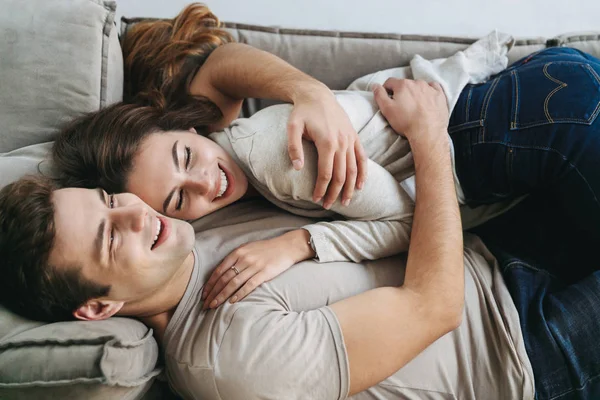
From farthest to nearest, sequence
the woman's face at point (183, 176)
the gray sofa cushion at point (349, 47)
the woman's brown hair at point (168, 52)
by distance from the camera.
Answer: the gray sofa cushion at point (349, 47)
the woman's brown hair at point (168, 52)
the woman's face at point (183, 176)

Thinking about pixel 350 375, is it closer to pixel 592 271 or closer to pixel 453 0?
pixel 592 271

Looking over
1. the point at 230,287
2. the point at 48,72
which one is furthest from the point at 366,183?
the point at 48,72

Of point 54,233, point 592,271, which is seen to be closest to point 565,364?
point 592,271

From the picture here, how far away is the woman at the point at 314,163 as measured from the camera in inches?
44.7

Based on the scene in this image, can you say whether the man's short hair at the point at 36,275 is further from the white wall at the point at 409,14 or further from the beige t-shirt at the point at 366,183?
the white wall at the point at 409,14

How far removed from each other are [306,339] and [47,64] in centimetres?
91

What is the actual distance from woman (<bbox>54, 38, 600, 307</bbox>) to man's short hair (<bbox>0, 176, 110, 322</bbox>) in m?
0.22

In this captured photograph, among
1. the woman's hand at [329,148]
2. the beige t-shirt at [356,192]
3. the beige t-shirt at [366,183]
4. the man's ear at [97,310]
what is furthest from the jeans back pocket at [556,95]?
the man's ear at [97,310]

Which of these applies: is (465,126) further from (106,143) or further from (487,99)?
(106,143)

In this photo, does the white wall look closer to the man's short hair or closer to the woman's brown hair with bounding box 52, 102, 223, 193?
the woman's brown hair with bounding box 52, 102, 223, 193

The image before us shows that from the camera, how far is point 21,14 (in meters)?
1.27

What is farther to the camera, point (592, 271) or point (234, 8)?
point (234, 8)

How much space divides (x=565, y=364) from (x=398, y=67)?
906 millimetres

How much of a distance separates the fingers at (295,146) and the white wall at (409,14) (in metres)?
0.83
